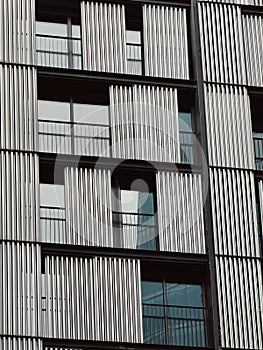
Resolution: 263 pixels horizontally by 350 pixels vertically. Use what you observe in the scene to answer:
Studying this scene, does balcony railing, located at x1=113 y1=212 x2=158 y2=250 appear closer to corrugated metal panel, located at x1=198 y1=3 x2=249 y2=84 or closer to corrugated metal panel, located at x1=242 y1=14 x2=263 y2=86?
corrugated metal panel, located at x1=198 y1=3 x2=249 y2=84

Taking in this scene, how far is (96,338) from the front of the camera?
4953 cm

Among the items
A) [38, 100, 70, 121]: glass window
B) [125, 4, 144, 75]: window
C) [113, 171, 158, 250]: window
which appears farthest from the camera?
[125, 4, 144, 75]: window

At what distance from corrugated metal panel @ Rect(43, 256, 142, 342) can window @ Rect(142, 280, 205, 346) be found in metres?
1.10

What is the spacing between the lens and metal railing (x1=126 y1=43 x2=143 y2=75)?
181ft

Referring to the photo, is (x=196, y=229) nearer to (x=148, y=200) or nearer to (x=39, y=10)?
(x=148, y=200)

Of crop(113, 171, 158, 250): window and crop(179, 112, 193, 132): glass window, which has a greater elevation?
crop(179, 112, 193, 132): glass window

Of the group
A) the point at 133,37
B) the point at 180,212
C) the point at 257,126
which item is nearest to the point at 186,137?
the point at 180,212

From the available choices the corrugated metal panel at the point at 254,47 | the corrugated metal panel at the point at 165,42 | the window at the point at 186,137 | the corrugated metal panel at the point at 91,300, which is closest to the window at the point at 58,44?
the corrugated metal panel at the point at 165,42

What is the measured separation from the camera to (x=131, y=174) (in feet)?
176

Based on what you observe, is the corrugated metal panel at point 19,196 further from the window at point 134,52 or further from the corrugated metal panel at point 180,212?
the window at point 134,52

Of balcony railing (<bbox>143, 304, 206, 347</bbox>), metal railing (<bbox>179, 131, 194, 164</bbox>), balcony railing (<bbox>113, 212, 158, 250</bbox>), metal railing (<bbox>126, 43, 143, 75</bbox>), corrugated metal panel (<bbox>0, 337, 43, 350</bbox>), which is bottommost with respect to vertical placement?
corrugated metal panel (<bbox>0, 337, 43, 350</bbox>)

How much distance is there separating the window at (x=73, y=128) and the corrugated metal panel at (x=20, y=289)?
15.0 ft

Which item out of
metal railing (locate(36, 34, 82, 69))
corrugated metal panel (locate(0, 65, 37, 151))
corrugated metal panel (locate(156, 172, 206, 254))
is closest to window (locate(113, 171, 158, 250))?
corrugated metal panel (locate(156, 172, 206, 254))

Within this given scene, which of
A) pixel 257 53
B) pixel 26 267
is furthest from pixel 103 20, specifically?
pixel 26 267
